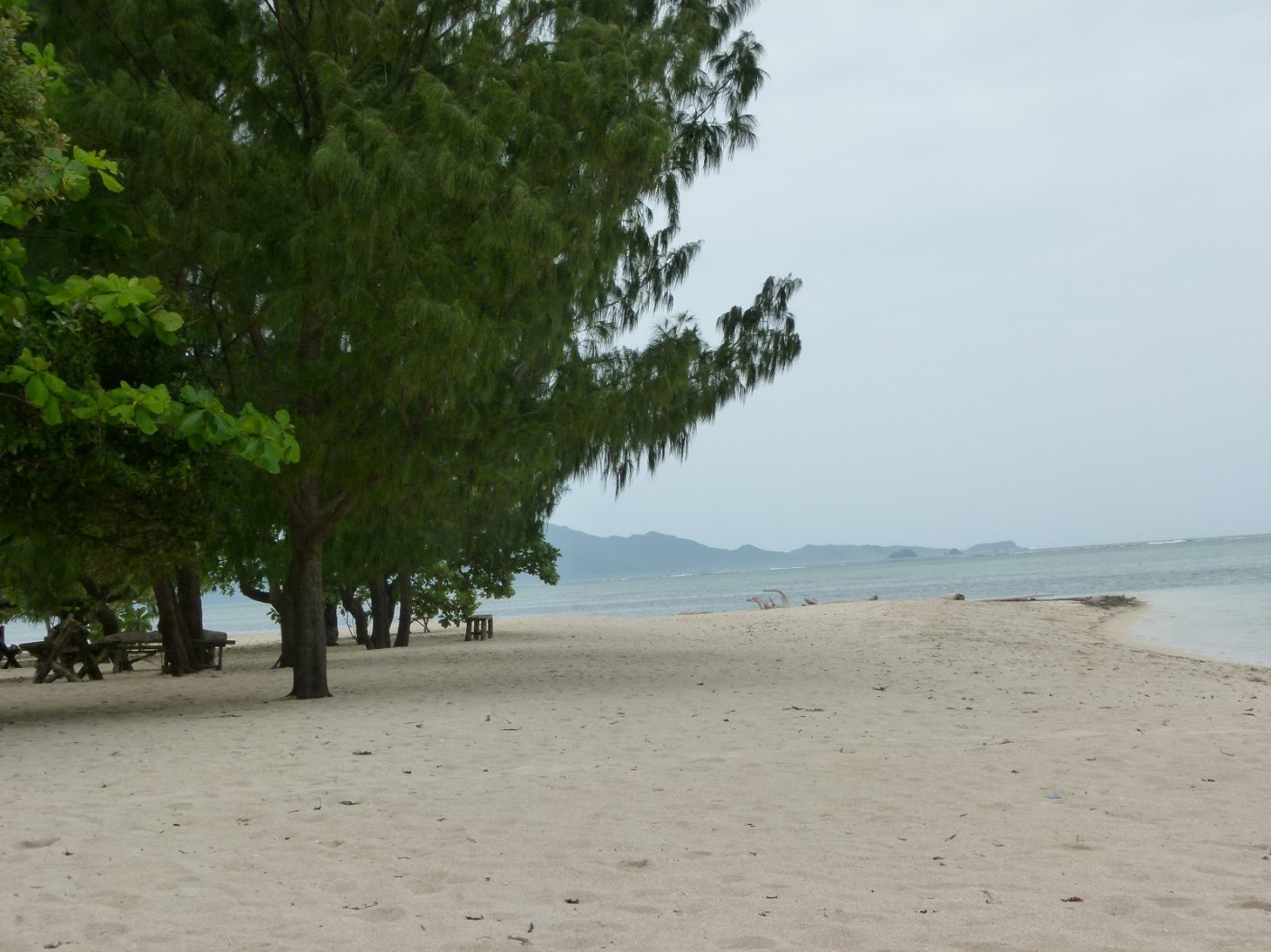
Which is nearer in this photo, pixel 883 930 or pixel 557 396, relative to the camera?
pixel 883 930

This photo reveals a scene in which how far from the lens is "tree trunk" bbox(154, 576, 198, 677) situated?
16.8 metres

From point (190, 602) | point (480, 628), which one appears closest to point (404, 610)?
point (480, 628)

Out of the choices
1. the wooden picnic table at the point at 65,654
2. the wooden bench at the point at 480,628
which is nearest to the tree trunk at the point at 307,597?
the wooden picnic table at the point at 65,654

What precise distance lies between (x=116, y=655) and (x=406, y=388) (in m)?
11.5

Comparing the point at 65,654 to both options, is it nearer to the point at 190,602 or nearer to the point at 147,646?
the point at 147,646

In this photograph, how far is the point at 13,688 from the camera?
15930 mm

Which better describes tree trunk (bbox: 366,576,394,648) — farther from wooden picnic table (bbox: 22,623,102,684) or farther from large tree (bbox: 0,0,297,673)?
large tree (bbox: 0,0,297,673)

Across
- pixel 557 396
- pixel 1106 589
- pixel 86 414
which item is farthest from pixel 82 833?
pixel 1106 589

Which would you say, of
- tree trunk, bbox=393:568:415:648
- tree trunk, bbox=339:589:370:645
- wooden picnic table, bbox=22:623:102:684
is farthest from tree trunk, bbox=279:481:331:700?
tree trunk, bbox=339:589:370:645

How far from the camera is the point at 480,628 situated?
26.4m

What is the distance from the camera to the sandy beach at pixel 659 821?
12.1ft

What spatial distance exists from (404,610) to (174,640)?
7065mm

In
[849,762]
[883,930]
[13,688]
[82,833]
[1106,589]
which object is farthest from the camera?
[1106,589]

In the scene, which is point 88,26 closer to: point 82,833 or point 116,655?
point 82,833
